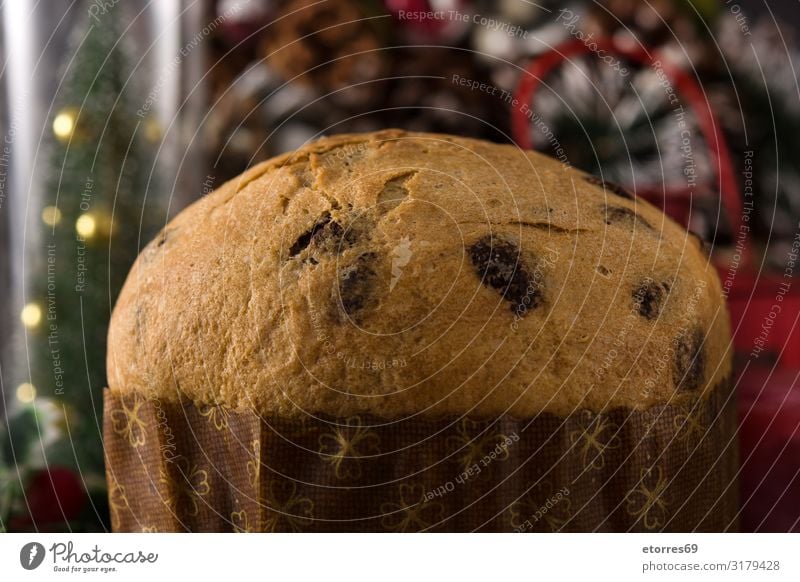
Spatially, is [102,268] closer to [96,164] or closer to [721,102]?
[96,164]

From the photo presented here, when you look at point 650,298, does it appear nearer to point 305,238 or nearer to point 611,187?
point 611,187

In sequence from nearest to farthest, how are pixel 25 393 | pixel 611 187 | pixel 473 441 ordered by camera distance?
pixel 473 441 < pixel 611 187 < pixel 25 393

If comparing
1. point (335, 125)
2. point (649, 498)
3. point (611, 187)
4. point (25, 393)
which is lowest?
point (649, 498)

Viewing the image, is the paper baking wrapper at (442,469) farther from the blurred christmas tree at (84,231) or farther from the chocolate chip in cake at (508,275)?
the blurred christmas tree at (84,231)

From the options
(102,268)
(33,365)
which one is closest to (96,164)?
(102,268)

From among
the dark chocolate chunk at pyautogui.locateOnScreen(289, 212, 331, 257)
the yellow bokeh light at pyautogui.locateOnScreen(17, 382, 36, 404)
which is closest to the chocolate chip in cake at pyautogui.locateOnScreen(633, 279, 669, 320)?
the dark chocolate chunk at pyautogui.locateOnScreen(289, 212, 331, 257)

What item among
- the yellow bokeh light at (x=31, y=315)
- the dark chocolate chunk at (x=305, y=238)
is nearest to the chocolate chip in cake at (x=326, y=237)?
the dark chocolate chunk at (x=305, y=238)

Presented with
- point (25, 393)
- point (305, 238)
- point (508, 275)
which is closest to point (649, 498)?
point (508, 275)
